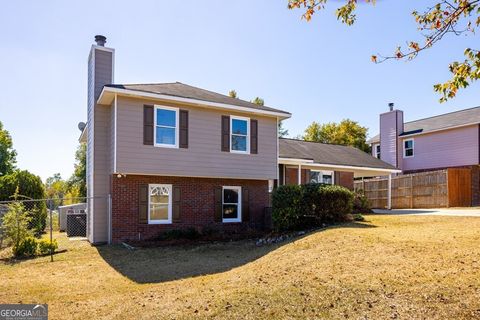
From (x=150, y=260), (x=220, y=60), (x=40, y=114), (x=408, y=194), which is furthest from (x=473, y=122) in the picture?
(x=40, y=114)

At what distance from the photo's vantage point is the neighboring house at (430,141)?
23219mm

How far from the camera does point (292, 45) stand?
1128 centimetres

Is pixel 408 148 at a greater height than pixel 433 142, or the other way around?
pixel 433 142

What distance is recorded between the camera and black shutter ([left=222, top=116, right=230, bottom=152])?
14.5m

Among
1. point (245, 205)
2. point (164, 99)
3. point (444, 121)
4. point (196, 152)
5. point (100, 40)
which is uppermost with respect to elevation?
point (100, 40)

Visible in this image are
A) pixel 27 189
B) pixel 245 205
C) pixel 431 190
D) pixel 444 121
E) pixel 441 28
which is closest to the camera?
pixel 441 28

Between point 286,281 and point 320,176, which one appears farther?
point 320,176

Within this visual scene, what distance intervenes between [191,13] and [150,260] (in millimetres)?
6743

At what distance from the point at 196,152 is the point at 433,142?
62.8 ft

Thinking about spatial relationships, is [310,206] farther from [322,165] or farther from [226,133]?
[322,165]

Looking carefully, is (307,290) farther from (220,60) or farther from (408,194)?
(408,194)

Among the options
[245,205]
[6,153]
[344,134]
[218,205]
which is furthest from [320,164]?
[6,153]

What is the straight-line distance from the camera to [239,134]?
49.2 ft

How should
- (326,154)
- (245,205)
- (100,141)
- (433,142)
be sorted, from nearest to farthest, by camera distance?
(100,141)
(245,205)
(326,154)
(433,142)
